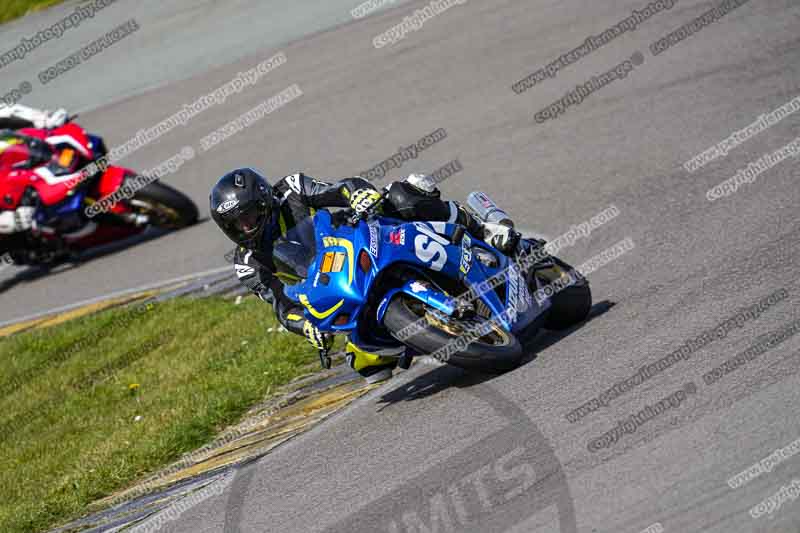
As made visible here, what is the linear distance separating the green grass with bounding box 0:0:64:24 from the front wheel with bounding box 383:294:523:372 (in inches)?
818

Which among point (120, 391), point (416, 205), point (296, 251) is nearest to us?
point (296, 251)

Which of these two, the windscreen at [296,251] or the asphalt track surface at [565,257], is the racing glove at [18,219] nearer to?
the asphalt track surface at [565,257]

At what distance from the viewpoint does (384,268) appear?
6797mm

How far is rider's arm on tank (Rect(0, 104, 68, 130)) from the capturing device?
46.4 ft

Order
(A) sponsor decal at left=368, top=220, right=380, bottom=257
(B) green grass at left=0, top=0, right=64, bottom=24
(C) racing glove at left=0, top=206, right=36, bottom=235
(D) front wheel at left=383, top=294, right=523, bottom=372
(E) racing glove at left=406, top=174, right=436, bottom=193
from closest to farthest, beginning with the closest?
1. (D) front wheel at left=383, top=294, right=523, bottom=372
2. (A) sponsor decal at left=368, top=220, right=380, bottom=257
3. (E) racing glove at left=406, top=174, right=436, bottom=193
4. (C) racing glove at left=0, top=206, right=36, bottom=235
5. (B) green grass at left=0, top=0, right=64, bottom=24

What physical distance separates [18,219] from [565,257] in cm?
802

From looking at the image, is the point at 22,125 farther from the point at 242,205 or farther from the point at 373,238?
the point at 373,238

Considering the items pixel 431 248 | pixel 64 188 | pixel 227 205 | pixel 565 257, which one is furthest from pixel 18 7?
pixel 431 248

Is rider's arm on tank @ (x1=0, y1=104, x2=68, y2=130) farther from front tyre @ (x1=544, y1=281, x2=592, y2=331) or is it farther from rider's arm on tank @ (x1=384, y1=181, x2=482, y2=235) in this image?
front tyre @ (x1=544, y1=281, x2=592, y2=331)

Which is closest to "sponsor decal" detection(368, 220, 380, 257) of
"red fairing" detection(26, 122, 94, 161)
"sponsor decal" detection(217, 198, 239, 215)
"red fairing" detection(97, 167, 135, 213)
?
"sponsor decal" detection(217, 198, 239, 215)

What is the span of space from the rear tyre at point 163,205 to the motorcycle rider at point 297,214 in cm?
653

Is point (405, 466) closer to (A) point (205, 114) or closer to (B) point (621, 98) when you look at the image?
(B) point (621, 98)

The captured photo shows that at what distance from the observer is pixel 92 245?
49.5ft

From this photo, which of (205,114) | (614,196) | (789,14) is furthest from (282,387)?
(205,114)
